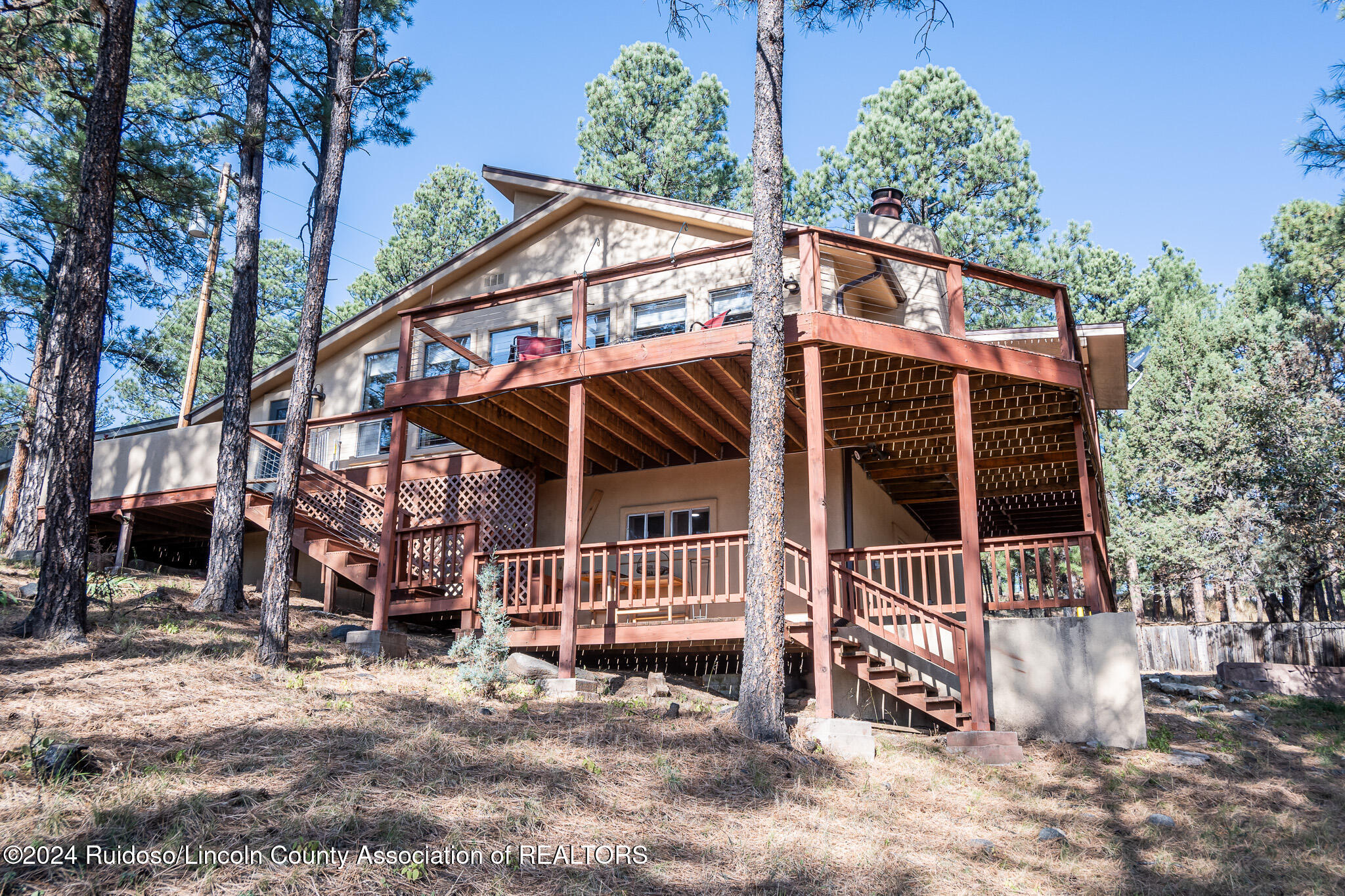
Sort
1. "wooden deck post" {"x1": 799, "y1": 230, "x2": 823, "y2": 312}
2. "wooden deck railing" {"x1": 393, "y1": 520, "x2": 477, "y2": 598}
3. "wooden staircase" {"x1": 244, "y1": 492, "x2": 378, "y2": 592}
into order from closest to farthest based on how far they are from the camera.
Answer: "wooden deck post" {"x1": 799, "y1": 230, "x2": 823, "y2": 312}, "wooden deck railing" {"x1": 393, "y1": 520, "x2": 477, "y2": 598}, "wooden staircase" {"x1": 244, "y1": 492, "x2": 378, "y2": 592}

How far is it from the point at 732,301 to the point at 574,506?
523cm

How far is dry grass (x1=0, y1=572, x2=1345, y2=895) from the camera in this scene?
16.2 feet

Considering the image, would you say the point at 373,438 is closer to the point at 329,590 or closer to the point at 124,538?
the point at 329,590

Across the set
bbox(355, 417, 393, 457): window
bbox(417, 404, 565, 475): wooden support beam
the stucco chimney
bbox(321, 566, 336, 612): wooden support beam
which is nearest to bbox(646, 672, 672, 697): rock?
bbox(417, 404, 565, 475): wooden support beam

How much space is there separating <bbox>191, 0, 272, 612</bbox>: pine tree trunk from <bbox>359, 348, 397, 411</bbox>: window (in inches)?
169

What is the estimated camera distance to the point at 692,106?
3269cm

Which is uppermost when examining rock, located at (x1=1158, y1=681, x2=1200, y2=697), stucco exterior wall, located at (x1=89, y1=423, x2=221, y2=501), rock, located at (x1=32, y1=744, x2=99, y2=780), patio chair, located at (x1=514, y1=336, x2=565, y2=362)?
patio chair, located at (x1=514, y1=336, x2=565, y2=362)

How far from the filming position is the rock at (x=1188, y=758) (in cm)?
885

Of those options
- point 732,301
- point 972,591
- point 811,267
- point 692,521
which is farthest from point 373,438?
point 972,591

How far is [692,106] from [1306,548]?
23.5 meters

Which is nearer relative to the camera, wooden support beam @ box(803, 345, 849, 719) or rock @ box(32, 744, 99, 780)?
rock @ box(32, 744, 99, 780)

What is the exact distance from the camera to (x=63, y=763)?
17.2 feet

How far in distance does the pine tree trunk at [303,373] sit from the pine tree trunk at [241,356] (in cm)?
161

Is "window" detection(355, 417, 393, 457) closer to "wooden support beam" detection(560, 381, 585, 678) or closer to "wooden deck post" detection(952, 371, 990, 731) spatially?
"wooden support beam" detection(560, 381, 585, 678)
